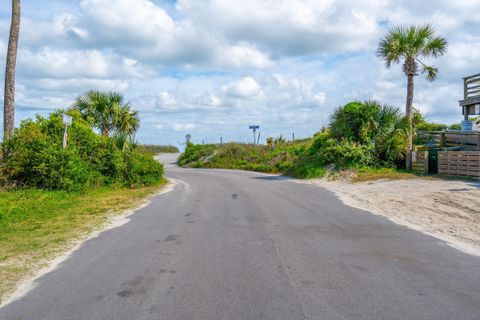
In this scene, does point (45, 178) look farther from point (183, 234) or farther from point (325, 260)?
point (325, 260)

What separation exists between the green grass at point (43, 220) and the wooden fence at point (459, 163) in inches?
543

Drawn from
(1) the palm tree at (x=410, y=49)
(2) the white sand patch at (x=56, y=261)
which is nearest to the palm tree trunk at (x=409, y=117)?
(1) the palm tree at (x=410, y=49)

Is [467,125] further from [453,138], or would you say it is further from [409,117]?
[409,117]

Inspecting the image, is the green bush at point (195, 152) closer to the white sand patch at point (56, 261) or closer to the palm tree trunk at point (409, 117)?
the palm tree trunk at point (409, 117)

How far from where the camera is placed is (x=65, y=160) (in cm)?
Result: 1775

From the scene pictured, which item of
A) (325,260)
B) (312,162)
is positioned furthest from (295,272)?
(312,162)

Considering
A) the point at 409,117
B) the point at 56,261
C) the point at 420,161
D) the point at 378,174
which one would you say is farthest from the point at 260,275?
the point at 409,117

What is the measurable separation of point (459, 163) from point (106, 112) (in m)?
19.2

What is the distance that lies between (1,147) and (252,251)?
46.5ft

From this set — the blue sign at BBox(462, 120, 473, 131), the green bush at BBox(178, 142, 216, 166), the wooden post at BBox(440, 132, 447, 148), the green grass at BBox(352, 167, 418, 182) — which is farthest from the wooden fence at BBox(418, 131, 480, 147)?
the green bush at BBox(178, 142, 216, 166)

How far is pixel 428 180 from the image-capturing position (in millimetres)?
19359

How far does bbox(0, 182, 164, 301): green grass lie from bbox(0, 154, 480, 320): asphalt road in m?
0.59

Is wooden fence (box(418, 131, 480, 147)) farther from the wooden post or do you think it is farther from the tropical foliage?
the tropical foliage

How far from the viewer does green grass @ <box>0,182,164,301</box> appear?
732cm
